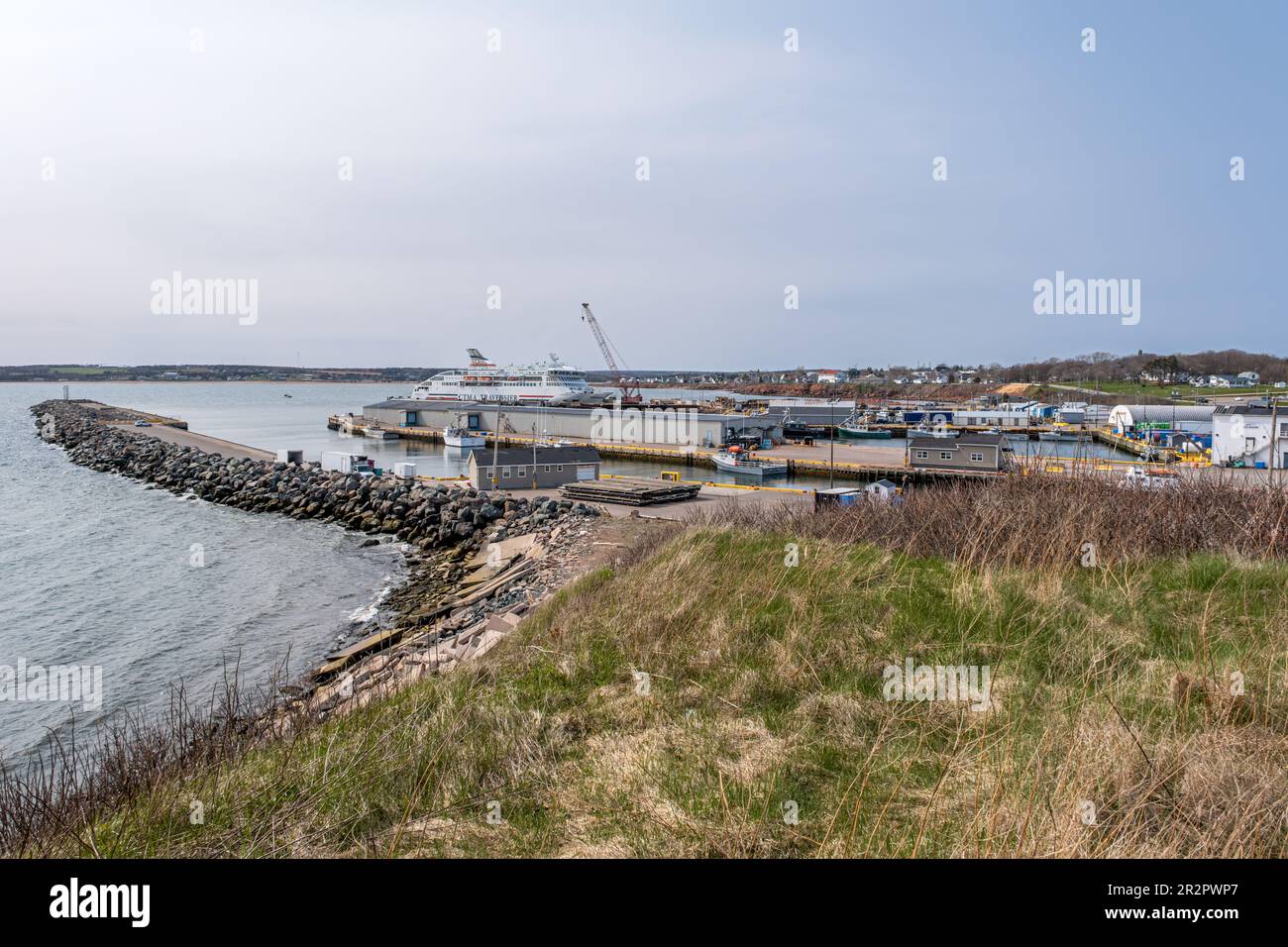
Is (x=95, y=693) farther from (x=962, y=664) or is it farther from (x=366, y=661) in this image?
(x=962, y=664)

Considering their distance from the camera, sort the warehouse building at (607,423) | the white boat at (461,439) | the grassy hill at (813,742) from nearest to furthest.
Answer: the grassy hill at (813,742), the white boat at (461,439), the warehouse building at (607,423)

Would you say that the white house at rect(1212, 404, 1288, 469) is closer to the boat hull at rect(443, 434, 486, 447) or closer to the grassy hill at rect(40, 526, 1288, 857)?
the grassy hill at rect(40, 526, 1288, 857)

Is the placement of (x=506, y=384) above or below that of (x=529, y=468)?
above

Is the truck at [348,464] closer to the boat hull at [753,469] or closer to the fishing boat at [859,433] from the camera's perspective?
the boat hull at [753,469]

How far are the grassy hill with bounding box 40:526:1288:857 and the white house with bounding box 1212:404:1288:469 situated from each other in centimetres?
3789

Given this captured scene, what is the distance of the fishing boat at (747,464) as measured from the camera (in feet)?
153

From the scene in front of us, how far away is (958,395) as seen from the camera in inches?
5300

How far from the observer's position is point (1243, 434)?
134ft

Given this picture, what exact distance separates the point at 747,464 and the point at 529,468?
16082mm

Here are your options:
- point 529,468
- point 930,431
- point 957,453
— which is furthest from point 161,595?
point 930,431

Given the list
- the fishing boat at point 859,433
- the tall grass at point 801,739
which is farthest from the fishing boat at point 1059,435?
the tall grass at point 801,739

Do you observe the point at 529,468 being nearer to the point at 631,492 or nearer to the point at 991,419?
the point at 631,492

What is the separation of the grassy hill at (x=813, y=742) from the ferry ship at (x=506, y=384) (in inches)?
3474
